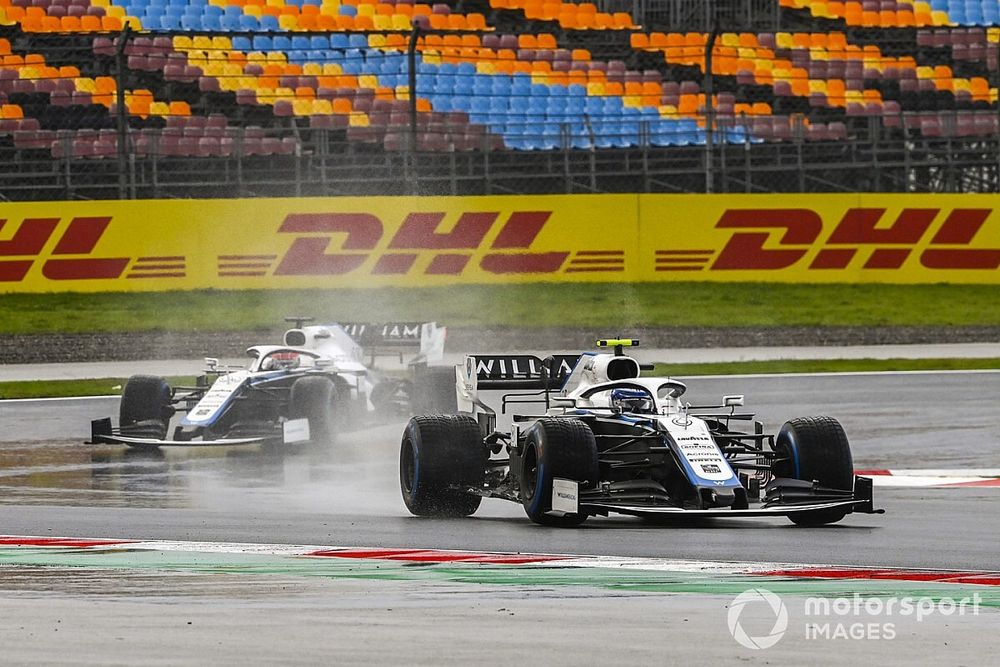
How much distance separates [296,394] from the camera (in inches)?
556

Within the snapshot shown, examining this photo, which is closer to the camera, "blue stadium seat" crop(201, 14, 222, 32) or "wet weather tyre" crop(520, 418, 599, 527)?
"wet weather tyre" crop(520, 418, 599, 527)

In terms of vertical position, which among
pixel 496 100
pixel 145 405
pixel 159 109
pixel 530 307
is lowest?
pixel 145 405

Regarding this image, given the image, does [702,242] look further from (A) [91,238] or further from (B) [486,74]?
Answer: (A) [91,238]

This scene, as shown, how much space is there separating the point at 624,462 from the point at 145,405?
625 cm

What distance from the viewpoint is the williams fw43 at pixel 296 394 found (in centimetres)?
1415

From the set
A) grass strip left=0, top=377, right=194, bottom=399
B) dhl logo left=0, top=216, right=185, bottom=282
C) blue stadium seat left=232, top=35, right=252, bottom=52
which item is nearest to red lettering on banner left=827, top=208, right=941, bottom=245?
dhl logo left=0, top=216, right=185, bottom=282

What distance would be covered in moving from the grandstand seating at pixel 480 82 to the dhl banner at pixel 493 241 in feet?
6.19

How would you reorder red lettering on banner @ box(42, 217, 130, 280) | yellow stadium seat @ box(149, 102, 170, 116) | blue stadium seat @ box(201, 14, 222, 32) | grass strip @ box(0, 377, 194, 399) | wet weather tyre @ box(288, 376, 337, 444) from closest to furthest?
wet weather tyre @ box(288, 376, 337, 444), grass strip @ box(0, 377, 194, 399), red lettering on banner @ box(42, 217, 130, 280), yellow stadium seat @ box(149, 102, 170, 116), blue stadium seat @ box(201, 14, 222, 32)

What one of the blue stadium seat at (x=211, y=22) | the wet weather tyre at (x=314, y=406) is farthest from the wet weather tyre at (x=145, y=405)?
the blue stadium seat at (x=211, y=22)

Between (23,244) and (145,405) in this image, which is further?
(23,244)

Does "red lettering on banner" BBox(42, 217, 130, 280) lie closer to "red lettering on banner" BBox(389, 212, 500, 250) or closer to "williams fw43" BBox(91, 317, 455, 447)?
"red lettering on banner" BBox(389, 212, 500, 250)

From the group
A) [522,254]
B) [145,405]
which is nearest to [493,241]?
[522,254]

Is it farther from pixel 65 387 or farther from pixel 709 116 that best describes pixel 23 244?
pixel 709 116
